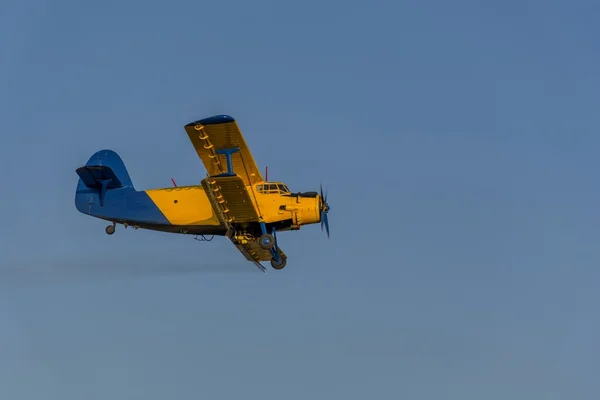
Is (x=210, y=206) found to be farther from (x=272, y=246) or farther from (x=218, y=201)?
(x=272, y=246)

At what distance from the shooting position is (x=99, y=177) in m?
40.3

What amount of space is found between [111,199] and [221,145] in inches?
201

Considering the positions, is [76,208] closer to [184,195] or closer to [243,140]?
[184,195]

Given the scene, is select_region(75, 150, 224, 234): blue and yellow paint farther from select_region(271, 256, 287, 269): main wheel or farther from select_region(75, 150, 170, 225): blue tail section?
select_region(271, 256, 287, 269): main wheel

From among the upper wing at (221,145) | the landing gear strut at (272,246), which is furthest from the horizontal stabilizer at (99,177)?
the landing gear strut at (272,246)

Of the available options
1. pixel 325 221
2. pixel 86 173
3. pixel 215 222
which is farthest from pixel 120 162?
pixel 325 221

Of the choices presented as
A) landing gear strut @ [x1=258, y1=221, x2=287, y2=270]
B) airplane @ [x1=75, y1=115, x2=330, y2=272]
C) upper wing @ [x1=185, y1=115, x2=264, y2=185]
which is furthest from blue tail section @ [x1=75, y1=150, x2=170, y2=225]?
landing gear strut @ [x1=258, y1=221, x2=287, y2=270]

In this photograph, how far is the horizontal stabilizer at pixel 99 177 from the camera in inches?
1578

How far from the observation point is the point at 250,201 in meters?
37.1

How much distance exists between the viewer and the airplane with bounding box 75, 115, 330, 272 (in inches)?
1453

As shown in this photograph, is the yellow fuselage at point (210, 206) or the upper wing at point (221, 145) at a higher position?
the upper wing at point (221, 145)

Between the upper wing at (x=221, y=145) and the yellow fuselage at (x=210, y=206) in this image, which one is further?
the yellow fuselage at (x=210, y=206)

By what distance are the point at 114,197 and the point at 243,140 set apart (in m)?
5.52

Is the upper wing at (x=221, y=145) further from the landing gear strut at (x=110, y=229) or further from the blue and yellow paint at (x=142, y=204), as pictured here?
the landing gear strut at (x=110, y=229)
